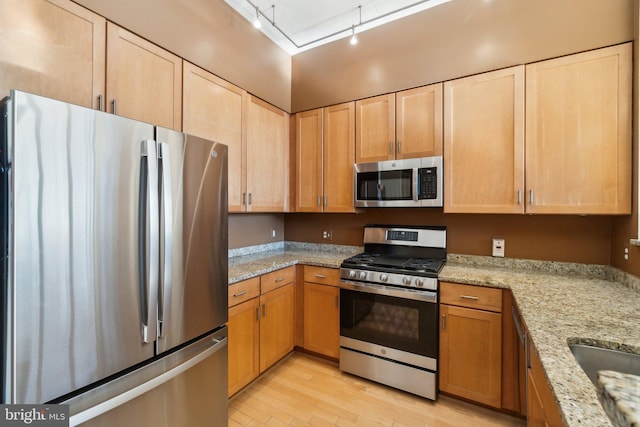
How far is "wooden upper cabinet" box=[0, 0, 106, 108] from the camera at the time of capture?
3.99ft

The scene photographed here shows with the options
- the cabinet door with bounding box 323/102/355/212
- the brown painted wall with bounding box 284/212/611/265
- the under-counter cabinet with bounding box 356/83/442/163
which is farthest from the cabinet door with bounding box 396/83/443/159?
the brown painted wall with bounding box 284/212/611/265

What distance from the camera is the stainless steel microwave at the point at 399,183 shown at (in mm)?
2307

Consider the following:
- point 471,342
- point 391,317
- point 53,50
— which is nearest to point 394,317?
point 391,317

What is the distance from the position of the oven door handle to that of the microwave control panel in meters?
0.78

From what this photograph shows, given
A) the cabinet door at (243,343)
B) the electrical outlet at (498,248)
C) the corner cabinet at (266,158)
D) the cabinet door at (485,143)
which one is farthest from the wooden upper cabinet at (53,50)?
the electrical outlet at (498,248)

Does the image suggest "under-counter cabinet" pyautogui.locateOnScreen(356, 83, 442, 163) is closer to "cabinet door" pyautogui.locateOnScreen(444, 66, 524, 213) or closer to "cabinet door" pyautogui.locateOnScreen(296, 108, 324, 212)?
"cabinet door" pyautogui.locateOnScreen(444, 66, 524, 213)

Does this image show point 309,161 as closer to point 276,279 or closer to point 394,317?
point 276,279

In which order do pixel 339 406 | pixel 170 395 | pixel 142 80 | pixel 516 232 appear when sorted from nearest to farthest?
1. pixel 170 395
2. pixel 142 80
3. pixel 339 406
4. pixel 516 232

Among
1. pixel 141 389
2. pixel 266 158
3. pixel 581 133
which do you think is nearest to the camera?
pixel 141 389

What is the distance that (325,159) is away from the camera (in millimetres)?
2854

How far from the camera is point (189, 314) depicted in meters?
1.43

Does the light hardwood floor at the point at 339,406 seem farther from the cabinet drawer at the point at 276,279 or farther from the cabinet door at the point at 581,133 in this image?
the cabinet door at the point at 581,133

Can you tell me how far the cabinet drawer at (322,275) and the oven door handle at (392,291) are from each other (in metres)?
0.10

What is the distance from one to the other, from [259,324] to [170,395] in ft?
2.98
